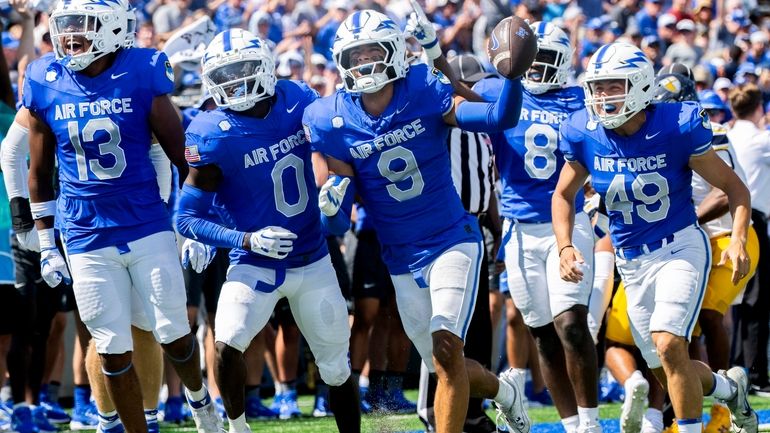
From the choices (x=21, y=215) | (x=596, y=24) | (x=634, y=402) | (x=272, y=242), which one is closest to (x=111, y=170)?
(x=21, y=215)

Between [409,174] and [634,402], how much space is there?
1.63m

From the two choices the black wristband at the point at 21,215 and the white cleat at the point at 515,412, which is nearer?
the black wristband at the point at 21,215

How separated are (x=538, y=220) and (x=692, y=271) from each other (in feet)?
3.24

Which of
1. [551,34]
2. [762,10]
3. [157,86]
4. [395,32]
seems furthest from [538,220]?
[762,10]

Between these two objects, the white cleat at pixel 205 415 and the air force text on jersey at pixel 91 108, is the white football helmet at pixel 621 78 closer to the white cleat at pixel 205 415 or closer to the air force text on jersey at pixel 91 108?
the air force text on jersey at pixel 91 108

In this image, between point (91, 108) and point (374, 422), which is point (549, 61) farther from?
point (91, 108)

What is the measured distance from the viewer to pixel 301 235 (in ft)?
19.4

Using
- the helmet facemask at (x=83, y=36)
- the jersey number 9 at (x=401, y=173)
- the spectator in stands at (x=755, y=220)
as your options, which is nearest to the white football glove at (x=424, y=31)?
the jersey number 9 at (x=401, y=173)

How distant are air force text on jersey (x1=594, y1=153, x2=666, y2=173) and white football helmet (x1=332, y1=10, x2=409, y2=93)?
101cm

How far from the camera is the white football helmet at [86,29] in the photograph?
5.71 meters

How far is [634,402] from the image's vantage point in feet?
20.4

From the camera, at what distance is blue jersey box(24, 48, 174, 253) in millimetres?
5727

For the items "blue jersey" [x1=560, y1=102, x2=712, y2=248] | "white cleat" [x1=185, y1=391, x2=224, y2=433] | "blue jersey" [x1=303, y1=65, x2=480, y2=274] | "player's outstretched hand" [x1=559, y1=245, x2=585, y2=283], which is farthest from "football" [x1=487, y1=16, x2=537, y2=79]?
"white cleat" [x1=185, y1=391, x2=224, y2=433]

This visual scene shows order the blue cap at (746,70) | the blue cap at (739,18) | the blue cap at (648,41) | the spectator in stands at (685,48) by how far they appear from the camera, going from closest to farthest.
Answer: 1. the blue cap at (746,70)
2. the blue cap at (648,41)
3. the spectator in stands at (685,48)
4. the blue cap at (739,18)
